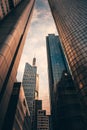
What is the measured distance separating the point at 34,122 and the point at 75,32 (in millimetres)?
133031

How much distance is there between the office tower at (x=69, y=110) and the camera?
171 feet

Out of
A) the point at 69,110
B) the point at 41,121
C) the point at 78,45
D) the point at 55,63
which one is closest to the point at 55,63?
the point at 55,63

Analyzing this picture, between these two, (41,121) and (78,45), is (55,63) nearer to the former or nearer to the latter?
(41,121)

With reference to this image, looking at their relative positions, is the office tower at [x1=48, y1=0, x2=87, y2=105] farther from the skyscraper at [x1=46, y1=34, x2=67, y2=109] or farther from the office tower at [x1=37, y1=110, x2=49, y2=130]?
the office tower at [x1=37, y1=110, x2=49, y2=130]

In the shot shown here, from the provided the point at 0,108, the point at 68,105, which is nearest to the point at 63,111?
the point at 68,105

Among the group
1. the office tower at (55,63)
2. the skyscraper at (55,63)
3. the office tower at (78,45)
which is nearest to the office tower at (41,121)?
the office tower at (55,63)

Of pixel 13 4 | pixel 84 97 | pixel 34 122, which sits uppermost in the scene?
pixel 13 4

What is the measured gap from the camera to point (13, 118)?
150 ft

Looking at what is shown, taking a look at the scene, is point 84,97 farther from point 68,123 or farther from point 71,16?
point 71,16

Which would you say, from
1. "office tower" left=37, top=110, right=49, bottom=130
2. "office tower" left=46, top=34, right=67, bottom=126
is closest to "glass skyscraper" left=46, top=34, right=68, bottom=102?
"office tower" left=46, top=34, right=67, bottom=126

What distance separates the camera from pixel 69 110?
185 feet

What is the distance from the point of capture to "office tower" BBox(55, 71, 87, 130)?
52.2 meters

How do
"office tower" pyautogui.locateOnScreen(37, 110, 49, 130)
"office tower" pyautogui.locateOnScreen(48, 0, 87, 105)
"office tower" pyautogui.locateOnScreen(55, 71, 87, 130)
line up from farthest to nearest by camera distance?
1. "office tower" pyautogui.locateOnScreen(37, 110, 49, 130)
2. "office tower" pyautogui.locateOnScreen(55, 71, 87, 130)
3. "office tower" pyautogui.locateOnScreen(48, 0, 87, 105)

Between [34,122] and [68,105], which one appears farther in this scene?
[34,122]
